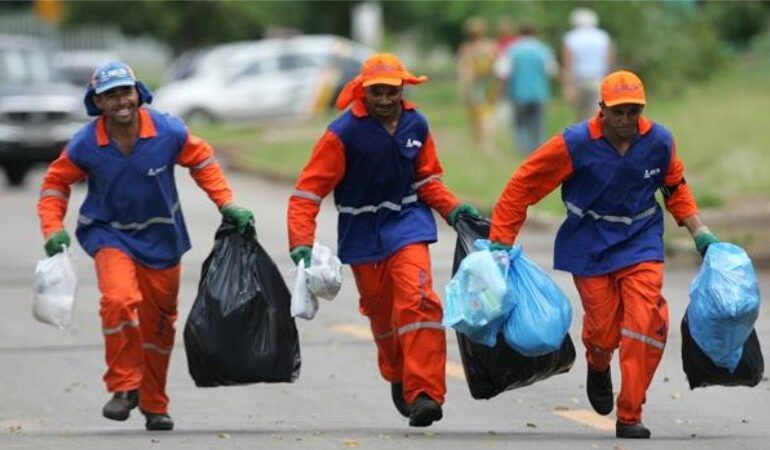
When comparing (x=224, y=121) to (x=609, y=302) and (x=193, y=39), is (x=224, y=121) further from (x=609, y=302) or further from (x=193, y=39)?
(x=609, y=302)

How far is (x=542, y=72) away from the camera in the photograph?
25.9 meters

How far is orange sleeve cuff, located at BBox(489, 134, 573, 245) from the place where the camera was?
32.4 feet

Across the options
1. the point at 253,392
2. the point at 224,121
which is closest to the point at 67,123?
the point at 224,121

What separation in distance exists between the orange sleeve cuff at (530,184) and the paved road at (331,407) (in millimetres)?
926

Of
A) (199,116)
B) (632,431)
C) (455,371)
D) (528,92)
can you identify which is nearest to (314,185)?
(632,431)

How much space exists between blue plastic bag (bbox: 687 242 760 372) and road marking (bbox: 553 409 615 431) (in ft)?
2.24

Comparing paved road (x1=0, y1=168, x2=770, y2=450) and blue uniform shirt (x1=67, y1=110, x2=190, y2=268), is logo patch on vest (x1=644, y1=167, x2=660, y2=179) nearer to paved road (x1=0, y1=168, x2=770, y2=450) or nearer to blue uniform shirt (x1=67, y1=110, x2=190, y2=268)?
paved road (x1=0, y1=168, x2=770, y2=450)

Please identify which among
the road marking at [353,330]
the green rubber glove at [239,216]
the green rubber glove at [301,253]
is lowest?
the road marking at [353,330]

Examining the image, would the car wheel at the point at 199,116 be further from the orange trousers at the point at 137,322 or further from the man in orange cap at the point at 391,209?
the man in orange cap at the point at 391,209

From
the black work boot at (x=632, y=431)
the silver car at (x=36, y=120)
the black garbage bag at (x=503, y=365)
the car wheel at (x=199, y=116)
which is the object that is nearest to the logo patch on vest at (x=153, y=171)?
the black garbage bag at (x=503, y=365)

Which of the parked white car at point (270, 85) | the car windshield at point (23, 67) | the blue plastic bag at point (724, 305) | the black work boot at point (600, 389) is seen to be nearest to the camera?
the blue plastic bag at point (724, 305)

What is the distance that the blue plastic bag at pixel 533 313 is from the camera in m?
9.71

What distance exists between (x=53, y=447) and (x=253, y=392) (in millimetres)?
2554

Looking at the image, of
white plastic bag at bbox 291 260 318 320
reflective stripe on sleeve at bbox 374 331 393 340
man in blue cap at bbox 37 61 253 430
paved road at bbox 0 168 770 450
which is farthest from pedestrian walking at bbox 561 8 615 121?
white plastic bag at bbox 291 260 318 320
